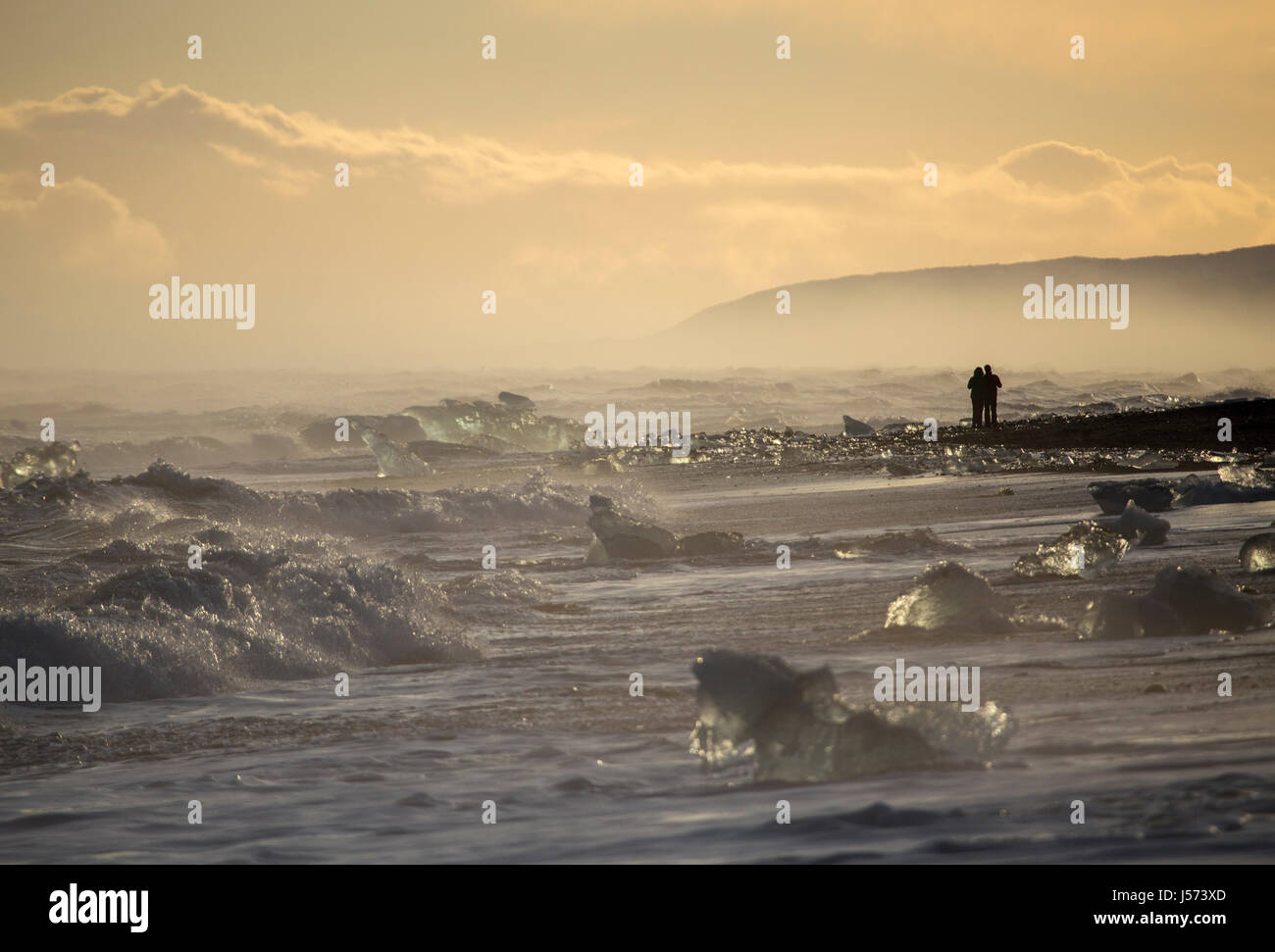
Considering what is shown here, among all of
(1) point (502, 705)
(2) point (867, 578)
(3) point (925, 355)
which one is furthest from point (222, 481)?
(3) point (925, 355)

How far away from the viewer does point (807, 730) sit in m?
4.09

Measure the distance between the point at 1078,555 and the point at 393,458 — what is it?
15855 mm

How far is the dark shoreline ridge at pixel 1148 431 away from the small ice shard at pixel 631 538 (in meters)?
10.3

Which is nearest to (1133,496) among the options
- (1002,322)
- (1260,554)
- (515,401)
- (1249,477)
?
(1249,477)

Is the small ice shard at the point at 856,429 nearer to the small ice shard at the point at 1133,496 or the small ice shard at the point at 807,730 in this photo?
the small ice shard at the point at 1133,496

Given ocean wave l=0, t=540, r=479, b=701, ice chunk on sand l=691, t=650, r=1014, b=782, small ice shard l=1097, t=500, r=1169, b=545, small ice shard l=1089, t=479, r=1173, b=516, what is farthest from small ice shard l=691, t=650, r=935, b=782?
small ice shard l=1089, t=479, r=1173, b=516

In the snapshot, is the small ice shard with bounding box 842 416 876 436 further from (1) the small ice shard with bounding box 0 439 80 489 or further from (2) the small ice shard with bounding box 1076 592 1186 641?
(2) the small ice shard with bounding box 1076 592 1186 641

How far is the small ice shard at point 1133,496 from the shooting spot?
401 inches

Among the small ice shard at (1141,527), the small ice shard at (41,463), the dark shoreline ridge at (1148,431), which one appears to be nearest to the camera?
the small ice shard at (1141,527)

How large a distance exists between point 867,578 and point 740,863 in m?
4.89

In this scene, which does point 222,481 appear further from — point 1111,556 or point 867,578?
point 1111,556

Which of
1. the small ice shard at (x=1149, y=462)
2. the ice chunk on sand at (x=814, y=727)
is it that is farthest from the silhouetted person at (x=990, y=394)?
the ice chunk on sand at (x=814, y=727)

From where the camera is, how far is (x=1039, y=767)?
3902 mm
